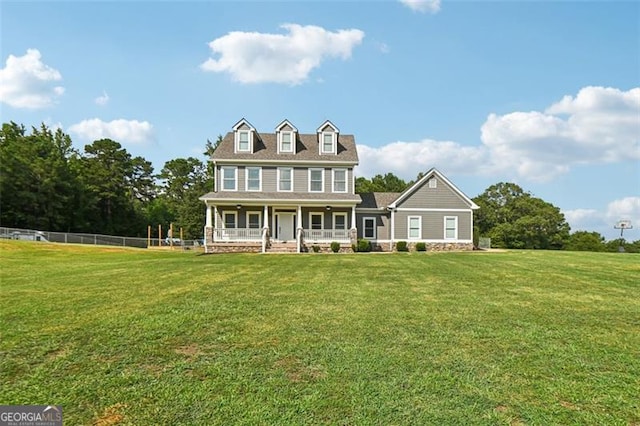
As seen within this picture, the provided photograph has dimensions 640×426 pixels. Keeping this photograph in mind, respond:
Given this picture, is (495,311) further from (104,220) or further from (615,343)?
(104,220)

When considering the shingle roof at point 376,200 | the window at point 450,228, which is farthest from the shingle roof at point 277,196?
the window at point 450,228

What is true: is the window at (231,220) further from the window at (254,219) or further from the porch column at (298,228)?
the porch column at (298,228)

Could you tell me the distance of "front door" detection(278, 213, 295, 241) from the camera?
24719 millimetres

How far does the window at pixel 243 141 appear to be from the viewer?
24.7 metres

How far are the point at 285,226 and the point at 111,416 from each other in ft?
71.9

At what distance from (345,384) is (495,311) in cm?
360

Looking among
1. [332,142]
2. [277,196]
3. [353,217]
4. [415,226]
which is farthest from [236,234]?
[415,226]

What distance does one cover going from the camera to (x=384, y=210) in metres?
25.3

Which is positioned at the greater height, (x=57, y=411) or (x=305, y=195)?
(x=305, y=195)

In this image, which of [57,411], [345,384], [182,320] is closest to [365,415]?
[345,384]

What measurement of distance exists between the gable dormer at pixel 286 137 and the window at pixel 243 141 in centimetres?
193

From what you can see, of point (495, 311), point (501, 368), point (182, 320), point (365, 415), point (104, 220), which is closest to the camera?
point (365, 415)

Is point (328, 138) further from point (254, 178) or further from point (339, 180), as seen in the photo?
point (254, 178)

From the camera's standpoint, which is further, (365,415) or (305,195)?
(305,195)
